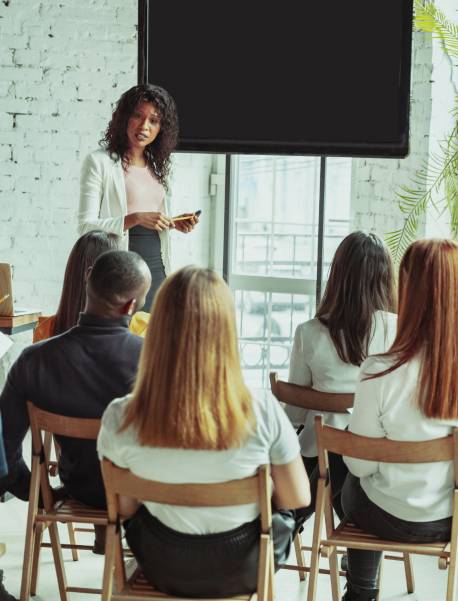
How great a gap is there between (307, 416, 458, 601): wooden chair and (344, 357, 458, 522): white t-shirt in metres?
0.06

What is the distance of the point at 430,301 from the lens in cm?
219

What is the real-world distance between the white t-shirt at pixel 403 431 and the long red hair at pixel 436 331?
0.02 m

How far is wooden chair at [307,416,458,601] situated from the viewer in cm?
210

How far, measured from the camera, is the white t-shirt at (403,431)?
2193mm

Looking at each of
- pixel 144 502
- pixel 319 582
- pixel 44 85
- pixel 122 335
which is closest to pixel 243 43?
pixel 44 85

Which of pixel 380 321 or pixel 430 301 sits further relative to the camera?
pixel 380 321

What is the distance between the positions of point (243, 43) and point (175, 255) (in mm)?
1536

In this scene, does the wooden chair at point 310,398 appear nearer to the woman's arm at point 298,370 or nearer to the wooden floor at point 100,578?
the woman's arm at point 298,370

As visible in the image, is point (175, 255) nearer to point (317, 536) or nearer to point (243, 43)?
point (243, 43)

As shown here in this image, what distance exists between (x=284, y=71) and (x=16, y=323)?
1459 millimetres

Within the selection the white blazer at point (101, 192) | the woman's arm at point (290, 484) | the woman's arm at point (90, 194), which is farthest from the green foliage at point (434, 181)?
the woman's arm at point (290, 484)

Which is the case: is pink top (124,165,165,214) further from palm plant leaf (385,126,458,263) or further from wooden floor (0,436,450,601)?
wooden floor (0,436,450,601)

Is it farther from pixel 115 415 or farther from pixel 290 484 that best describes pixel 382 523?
pixel 115 415

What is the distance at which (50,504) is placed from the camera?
250 centimetres
